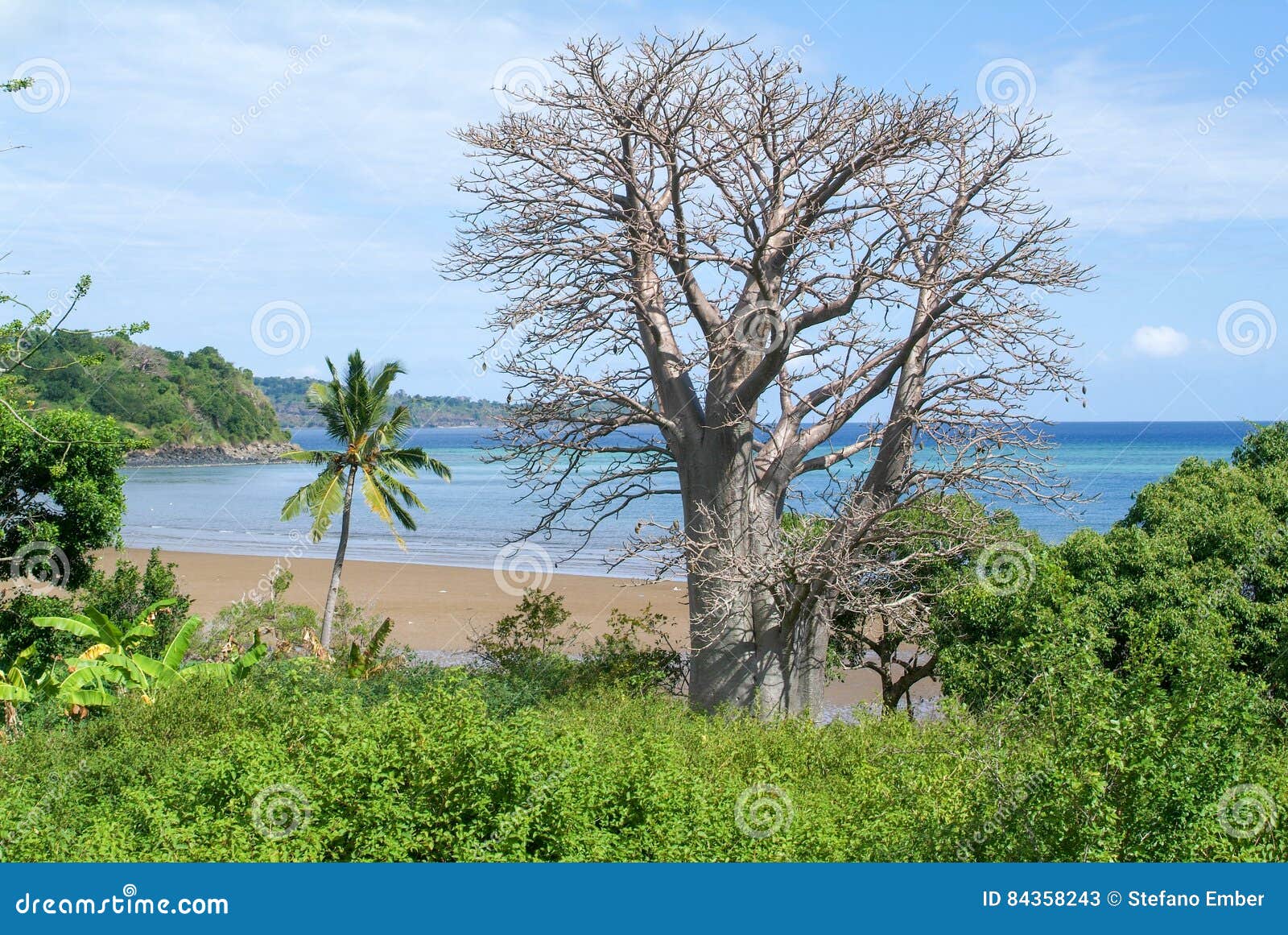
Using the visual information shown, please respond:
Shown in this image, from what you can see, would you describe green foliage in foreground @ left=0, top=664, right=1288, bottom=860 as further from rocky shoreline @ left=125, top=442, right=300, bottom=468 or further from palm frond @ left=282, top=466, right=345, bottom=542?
rocky shoreline @ left=125, top=442, right=300, bottom=468

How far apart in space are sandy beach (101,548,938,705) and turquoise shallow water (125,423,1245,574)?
1.37 meters

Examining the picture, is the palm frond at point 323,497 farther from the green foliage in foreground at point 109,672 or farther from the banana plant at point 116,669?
the banana plant at point 116,669

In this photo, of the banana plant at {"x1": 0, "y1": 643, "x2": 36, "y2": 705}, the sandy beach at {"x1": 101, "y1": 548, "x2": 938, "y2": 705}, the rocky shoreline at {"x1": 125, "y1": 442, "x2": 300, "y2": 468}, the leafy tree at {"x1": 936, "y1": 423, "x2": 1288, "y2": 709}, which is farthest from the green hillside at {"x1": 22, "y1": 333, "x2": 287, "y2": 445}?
the leafy tree at {"x1": 936, "y1": 423, "x2": 1288, "y2": 709}

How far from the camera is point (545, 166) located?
13.0m

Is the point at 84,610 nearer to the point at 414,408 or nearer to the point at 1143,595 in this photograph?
the point at 1143,595

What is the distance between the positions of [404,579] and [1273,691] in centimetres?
2831

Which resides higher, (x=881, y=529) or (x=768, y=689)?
(x=881, y=529)

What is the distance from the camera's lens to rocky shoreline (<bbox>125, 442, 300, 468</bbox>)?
10406 cm

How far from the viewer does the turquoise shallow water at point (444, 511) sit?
44750 millimetres

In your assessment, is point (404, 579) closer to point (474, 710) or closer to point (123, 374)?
point (474, 710)

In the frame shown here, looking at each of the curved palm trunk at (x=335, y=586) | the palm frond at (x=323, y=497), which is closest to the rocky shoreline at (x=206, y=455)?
the curved palm trunk at (x=335, y=586)

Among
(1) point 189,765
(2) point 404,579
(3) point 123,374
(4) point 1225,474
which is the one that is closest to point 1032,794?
(1) point 189,765

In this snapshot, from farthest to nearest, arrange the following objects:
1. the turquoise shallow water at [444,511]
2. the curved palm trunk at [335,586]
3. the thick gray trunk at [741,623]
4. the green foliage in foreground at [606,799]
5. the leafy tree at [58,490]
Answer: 1. the turquoise shallow water at [444,511]
2. the curved palm trunk at [335,586]
3. the leafy tree at [58,490]
4. the thick gray trunk at [741,623]
5. the green foliage in foreground at [606,799]

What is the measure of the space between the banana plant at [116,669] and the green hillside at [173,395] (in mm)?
61908
